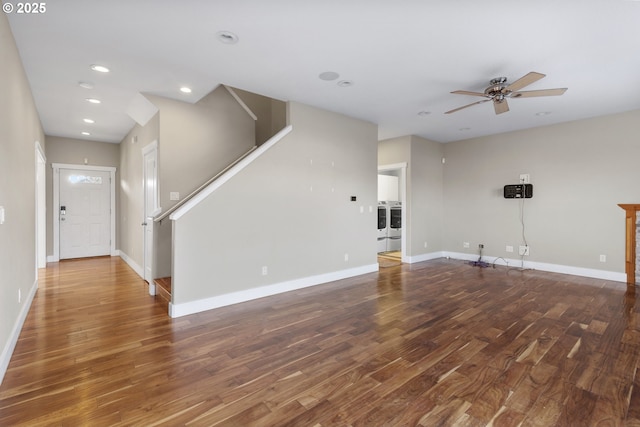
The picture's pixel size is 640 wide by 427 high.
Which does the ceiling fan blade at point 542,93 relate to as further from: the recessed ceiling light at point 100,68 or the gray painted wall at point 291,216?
the recessed ceiling light at point 100,68

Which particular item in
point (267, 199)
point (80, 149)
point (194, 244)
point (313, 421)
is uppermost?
point (80, 149)

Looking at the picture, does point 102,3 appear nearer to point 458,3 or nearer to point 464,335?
point 458,3

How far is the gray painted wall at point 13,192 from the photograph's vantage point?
2289 mm

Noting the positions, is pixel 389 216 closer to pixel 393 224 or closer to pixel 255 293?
pixel 393 224

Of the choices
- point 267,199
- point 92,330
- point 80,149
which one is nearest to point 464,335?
point 267,199

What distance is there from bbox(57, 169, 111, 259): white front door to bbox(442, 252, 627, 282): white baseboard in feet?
27.5

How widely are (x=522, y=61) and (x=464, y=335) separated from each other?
9.37ft

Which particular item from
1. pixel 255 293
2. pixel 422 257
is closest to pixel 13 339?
pixel 255 293

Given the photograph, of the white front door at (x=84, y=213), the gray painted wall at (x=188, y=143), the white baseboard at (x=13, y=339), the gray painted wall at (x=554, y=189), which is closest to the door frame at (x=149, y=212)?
the gray painted wall at (x=188, y=143)

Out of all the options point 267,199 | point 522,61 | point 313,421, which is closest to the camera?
point 313,421

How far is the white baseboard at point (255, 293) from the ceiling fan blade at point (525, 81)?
3.40 m

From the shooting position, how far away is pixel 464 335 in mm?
2871

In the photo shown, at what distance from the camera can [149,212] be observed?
480 centimetres

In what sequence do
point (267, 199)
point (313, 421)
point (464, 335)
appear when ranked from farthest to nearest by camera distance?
point (267, 199)
point (464, 335)
point (313, 421)
